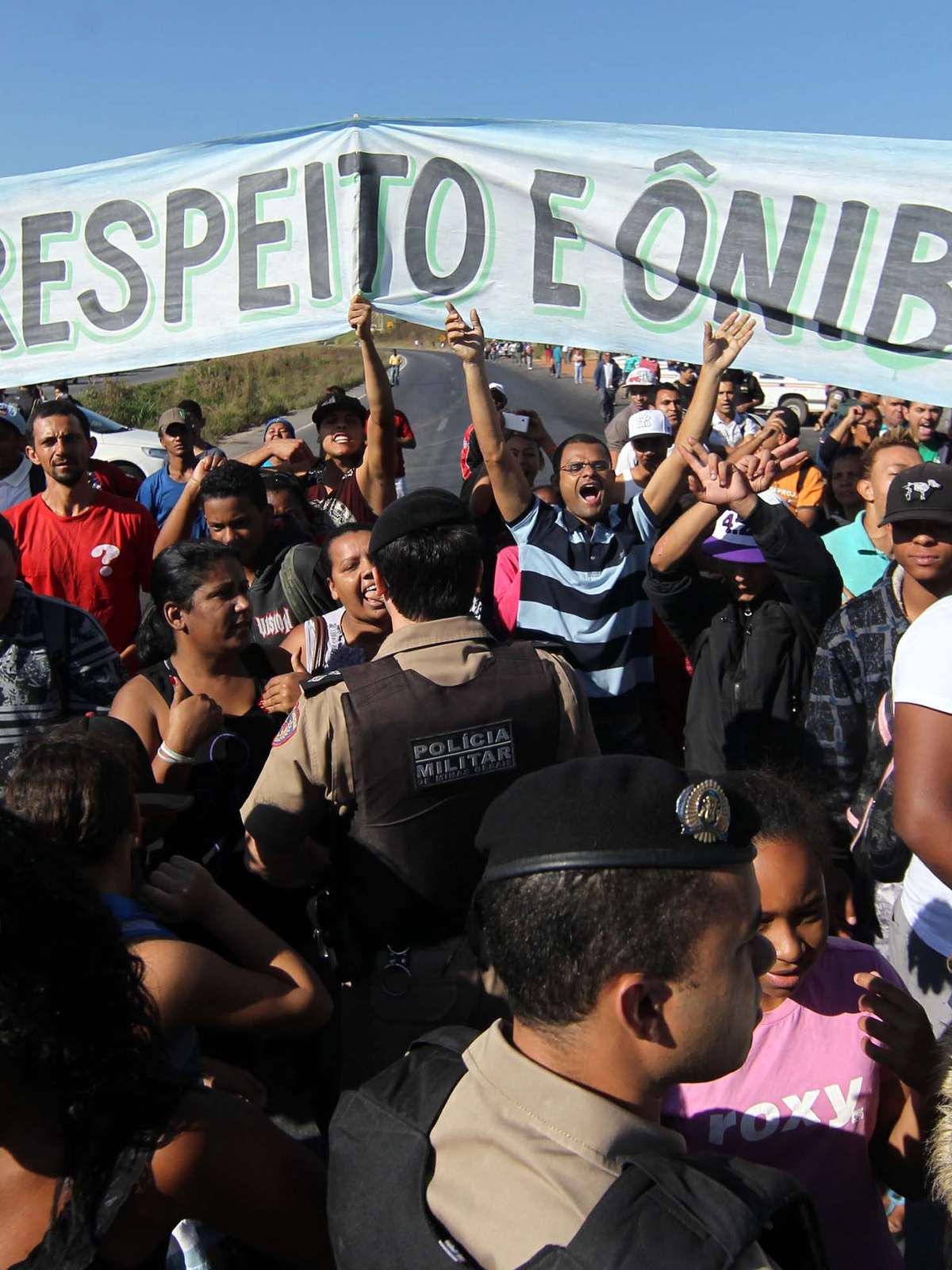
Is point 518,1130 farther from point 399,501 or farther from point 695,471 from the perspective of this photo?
point 695,471

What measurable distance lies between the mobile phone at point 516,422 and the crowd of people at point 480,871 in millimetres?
1277

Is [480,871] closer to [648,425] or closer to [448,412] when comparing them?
[648,425]

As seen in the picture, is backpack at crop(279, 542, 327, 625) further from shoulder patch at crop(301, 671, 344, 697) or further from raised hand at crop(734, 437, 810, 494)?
shoulder patch at crop(301, 671, 344, 697)

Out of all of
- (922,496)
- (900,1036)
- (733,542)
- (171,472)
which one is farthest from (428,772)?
(171,472)

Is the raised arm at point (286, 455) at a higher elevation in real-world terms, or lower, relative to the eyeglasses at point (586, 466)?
lower

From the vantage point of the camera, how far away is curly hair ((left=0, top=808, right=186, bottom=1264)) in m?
1.34

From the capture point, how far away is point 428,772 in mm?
2379

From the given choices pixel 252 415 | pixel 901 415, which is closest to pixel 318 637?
pixel 901 415

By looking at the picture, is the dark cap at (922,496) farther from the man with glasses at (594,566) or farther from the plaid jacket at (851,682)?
the man with glasses at (594,566)

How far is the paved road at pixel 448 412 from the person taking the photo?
832 inches

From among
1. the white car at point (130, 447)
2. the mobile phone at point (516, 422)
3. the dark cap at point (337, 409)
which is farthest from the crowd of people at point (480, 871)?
the white car at point (130, 447)

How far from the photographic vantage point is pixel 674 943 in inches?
50.8

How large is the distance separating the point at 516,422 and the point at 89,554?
2808 mm

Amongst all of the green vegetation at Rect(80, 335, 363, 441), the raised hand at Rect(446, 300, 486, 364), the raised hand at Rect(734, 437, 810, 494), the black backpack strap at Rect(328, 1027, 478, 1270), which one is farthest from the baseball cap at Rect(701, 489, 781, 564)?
the green vegetation at Rect(80, 335, 363, 441)
